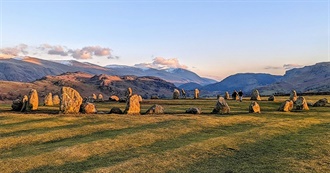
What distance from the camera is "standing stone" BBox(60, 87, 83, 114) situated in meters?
46.5

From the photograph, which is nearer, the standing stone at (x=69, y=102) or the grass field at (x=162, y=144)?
the grass field at (x=162, y=144)

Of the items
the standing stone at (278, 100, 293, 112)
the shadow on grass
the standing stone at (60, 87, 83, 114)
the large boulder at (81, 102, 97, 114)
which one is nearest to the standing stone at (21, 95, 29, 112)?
the standing stone at (60, 87, 83, 114)

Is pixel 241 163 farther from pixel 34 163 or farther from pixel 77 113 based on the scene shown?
pixel 77 113

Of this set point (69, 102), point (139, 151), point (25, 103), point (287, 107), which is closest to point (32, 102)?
point (25, 103)

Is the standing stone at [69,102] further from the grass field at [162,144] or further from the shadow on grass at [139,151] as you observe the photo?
the shadow on grass at [139,151]

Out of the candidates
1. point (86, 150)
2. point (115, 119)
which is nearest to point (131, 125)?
point (115, 119)

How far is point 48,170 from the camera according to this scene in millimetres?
22516

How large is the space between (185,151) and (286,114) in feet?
85.3

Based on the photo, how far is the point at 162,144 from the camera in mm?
29141

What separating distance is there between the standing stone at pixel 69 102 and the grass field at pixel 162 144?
3.40 meters

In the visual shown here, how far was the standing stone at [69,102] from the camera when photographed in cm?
4650

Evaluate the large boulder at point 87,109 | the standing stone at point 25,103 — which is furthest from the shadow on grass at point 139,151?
the standing stone at point 25,103

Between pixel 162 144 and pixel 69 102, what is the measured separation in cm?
2293

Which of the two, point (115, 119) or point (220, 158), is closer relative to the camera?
point (220, 158)
